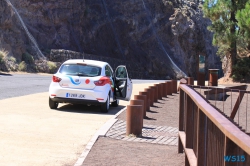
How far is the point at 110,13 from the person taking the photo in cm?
6862

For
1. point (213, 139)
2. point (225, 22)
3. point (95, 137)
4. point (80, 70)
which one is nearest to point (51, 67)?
point (225, 22)

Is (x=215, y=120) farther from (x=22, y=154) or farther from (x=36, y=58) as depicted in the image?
(x=36, y=58)

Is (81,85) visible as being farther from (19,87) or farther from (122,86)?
(19,87)

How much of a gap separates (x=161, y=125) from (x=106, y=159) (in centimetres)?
496

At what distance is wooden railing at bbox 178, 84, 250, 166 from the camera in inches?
110

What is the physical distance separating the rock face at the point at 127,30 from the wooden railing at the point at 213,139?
50.0 m

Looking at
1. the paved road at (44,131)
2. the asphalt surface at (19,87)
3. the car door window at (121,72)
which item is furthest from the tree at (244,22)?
the paved road at (44,131)

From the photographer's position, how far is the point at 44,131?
9.91 meters

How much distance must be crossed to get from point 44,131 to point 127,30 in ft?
193

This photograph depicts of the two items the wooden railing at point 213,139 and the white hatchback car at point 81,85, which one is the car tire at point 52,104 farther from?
the wooden railing at point 213,139

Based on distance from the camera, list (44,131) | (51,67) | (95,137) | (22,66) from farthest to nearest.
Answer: (51,67) → (22,66) → (44,131) → (95,137)

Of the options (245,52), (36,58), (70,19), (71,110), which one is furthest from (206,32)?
(71,110)

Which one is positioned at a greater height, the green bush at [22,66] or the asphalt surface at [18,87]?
the green bush at [22,66]

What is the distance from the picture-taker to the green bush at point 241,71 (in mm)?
33562
